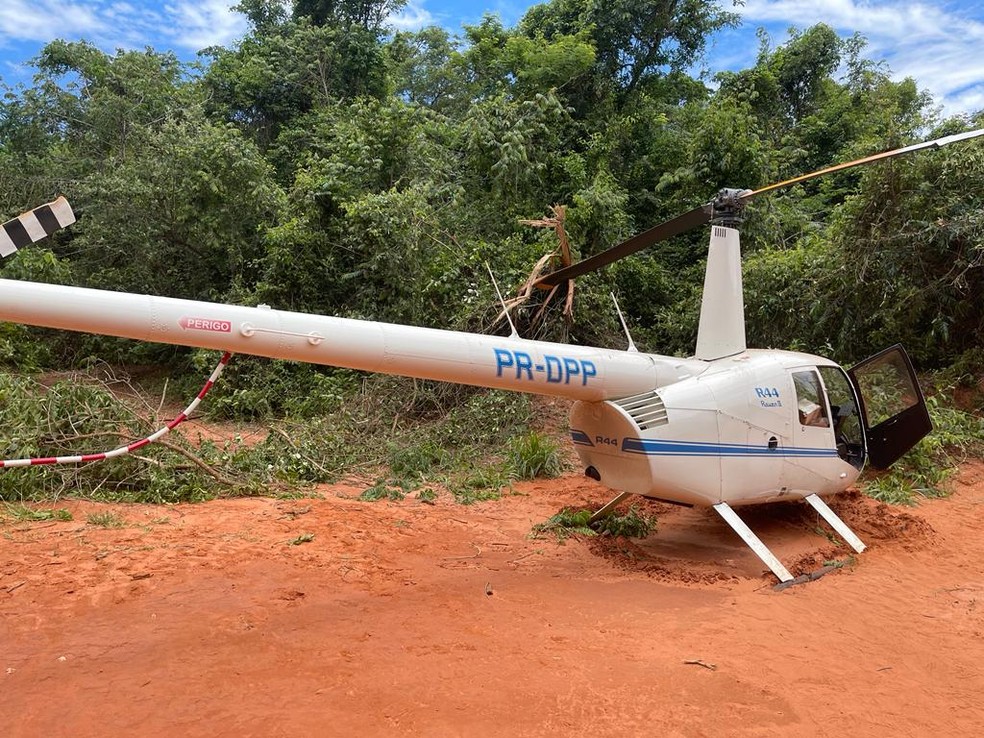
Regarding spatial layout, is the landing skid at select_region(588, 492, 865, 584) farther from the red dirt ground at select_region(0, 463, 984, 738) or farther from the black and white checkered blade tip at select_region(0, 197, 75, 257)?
the black and white checkered blade tip at select_region(0, 197, 75, 257)

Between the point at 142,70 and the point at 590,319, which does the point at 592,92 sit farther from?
the point at 142,70

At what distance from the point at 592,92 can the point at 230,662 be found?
17.5 m

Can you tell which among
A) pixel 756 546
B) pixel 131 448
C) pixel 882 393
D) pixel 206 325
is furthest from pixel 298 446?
pixel 882 393

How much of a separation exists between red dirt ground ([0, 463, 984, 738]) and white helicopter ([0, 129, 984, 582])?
2.30ft

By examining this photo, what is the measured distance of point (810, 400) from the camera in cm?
663

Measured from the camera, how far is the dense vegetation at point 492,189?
11.7m

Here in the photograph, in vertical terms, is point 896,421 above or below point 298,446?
above

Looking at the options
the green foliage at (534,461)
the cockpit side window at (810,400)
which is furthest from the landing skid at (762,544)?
the green foliage at (534,461)

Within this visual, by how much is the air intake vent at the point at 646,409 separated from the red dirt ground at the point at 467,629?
1.39m

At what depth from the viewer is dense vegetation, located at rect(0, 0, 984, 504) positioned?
38.2 feet

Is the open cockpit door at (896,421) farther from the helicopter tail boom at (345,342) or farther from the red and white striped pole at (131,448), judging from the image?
the red and white striped pole at (131,448)

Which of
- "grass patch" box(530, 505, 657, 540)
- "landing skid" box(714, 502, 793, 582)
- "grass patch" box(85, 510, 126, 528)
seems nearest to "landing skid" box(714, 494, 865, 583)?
"landing skid" box(714, 502, 793, 582)

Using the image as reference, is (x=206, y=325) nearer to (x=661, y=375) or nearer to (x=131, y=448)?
(x=131, y=448)

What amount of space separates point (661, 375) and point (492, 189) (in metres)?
9.93
